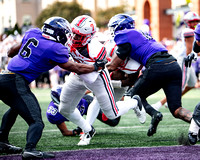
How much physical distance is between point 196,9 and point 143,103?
759 inches

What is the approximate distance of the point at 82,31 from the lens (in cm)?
540

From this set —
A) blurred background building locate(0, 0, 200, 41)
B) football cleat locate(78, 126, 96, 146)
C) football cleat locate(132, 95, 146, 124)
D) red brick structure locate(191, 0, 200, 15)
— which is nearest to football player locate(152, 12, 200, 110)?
football cleat locate(132, 95, 146, 124)

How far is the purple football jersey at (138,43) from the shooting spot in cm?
557

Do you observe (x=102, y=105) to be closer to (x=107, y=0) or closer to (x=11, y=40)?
(x=11, y=40)

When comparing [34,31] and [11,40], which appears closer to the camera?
[34,31]

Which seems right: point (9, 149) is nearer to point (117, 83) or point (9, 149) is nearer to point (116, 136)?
point (116, 136)

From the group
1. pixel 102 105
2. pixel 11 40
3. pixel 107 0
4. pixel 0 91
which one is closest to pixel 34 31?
pixel 0 91

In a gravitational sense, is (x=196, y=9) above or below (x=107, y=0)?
above

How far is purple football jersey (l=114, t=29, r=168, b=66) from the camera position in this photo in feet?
18.3

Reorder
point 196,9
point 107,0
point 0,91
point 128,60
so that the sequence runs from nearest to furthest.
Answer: point 0,91 < point 128,60 < point 196,9 < point 107,0

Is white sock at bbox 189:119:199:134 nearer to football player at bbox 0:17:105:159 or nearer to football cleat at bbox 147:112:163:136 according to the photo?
football cleat at bbox 147:112:163:136

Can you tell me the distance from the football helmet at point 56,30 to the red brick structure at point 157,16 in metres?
28.5

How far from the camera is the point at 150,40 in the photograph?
575cm

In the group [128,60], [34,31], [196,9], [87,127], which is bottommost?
[196,9]
